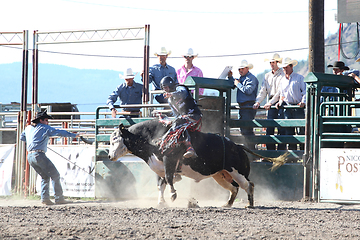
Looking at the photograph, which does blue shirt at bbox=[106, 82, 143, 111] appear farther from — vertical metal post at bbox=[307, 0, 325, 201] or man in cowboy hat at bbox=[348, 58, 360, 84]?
man in cowboy hat at bbox=[348, 58, 360, 84]

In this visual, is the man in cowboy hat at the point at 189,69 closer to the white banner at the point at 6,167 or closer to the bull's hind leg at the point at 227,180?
the bull's hind leg at the point at 227,180

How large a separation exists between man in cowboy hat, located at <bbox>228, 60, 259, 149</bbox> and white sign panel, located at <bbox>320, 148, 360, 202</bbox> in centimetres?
184

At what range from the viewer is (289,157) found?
9.55 meters

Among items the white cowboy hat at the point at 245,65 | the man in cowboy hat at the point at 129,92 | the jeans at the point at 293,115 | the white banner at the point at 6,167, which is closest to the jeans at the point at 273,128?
the jeans at the point at 293,115

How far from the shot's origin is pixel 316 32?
10.7m

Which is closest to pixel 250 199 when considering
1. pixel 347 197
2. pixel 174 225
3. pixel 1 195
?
pixel 347 197

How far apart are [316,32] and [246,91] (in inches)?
90.6

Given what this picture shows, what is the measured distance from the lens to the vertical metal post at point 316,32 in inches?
424

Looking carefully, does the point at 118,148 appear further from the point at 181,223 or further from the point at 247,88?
the point at 247,88

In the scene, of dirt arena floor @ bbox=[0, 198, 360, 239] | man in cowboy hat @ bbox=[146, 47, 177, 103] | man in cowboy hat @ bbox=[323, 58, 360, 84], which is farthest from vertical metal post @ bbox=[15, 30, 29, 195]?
man in cowboy hat @ bbox=[323, 58, 360, 84]

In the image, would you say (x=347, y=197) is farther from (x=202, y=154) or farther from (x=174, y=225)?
(x=174, y=225)

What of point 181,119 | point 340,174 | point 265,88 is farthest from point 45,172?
point 340,174

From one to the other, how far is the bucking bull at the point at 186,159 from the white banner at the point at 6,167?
438 centimetres

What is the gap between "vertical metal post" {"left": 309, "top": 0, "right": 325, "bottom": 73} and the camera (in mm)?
10758
